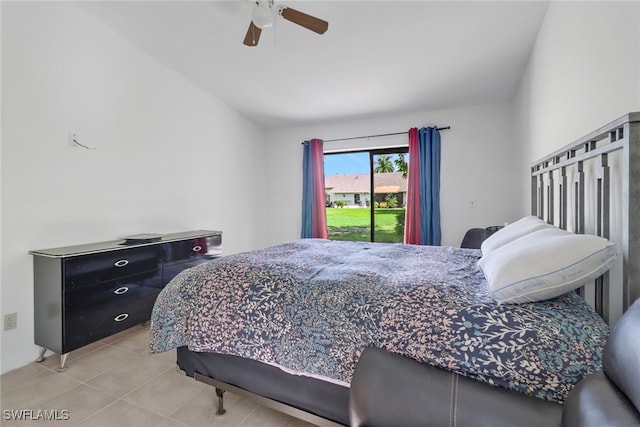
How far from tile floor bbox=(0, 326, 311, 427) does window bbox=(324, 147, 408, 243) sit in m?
3.12

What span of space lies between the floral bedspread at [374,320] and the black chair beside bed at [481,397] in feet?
0.20

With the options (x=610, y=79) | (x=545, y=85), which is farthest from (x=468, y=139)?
(x=610, y=79)

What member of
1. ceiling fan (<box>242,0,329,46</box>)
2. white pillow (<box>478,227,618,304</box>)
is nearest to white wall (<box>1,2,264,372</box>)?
ceiling fan (<box>242,0,329,46</box>)

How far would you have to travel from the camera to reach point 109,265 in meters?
2.36

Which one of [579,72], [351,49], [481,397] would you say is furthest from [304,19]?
[481,397]

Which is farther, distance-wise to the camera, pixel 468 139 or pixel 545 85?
pixel 468 139

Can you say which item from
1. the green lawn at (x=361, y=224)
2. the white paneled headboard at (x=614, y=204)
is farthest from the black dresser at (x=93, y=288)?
the white paneled headboard at (x=614, y=204)

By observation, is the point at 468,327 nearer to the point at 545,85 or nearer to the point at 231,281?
the point at 231,281

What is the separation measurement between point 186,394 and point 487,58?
12.0 feet

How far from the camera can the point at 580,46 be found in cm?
156

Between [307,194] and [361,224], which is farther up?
[307,194]

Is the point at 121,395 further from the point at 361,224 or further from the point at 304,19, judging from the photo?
the point at 361,224

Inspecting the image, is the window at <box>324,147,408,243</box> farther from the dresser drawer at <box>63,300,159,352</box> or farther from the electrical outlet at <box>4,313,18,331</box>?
the electrical outlet at <box>4,313,18,331</box>

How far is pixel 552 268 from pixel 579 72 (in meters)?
1.29
